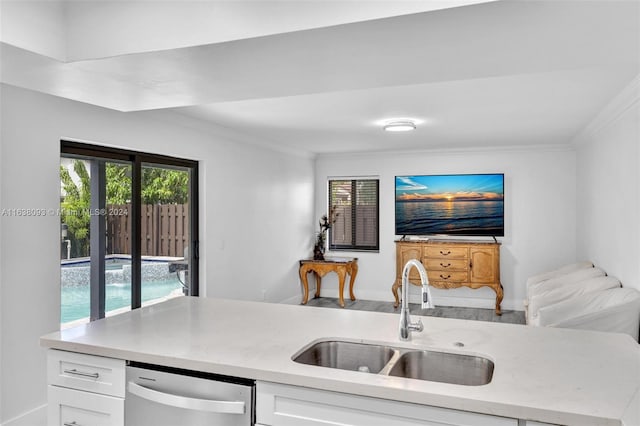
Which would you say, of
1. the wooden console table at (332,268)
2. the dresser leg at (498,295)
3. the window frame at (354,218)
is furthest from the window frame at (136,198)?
the dresser leg at (498,295)

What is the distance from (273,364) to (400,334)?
0.59 meters

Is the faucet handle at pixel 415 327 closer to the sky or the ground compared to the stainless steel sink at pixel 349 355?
closer to the sky

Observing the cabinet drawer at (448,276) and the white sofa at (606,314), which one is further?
the cabinet drawer at (448,276)

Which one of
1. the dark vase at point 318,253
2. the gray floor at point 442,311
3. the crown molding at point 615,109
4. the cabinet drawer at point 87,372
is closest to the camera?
the cabinet drawer at point 87,372

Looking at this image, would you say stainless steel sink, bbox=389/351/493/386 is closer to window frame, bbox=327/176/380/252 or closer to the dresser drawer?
the dresser drawer

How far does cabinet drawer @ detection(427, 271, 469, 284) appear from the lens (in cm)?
644

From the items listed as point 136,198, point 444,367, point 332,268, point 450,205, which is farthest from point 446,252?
point 444,367

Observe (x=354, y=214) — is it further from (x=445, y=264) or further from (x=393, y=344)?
(x=393, y=344)

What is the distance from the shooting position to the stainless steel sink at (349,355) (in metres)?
1.91

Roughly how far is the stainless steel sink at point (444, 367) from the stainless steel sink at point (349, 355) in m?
0.08

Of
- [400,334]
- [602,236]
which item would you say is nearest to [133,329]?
[400,334]

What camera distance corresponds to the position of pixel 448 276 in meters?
6.49

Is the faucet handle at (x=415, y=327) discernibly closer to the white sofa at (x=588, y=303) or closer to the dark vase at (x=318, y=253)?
the white sofa at (x=588, y=303)

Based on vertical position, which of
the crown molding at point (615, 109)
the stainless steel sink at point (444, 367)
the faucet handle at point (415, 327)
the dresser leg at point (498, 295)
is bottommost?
the dresser leg at point (498, 295)
